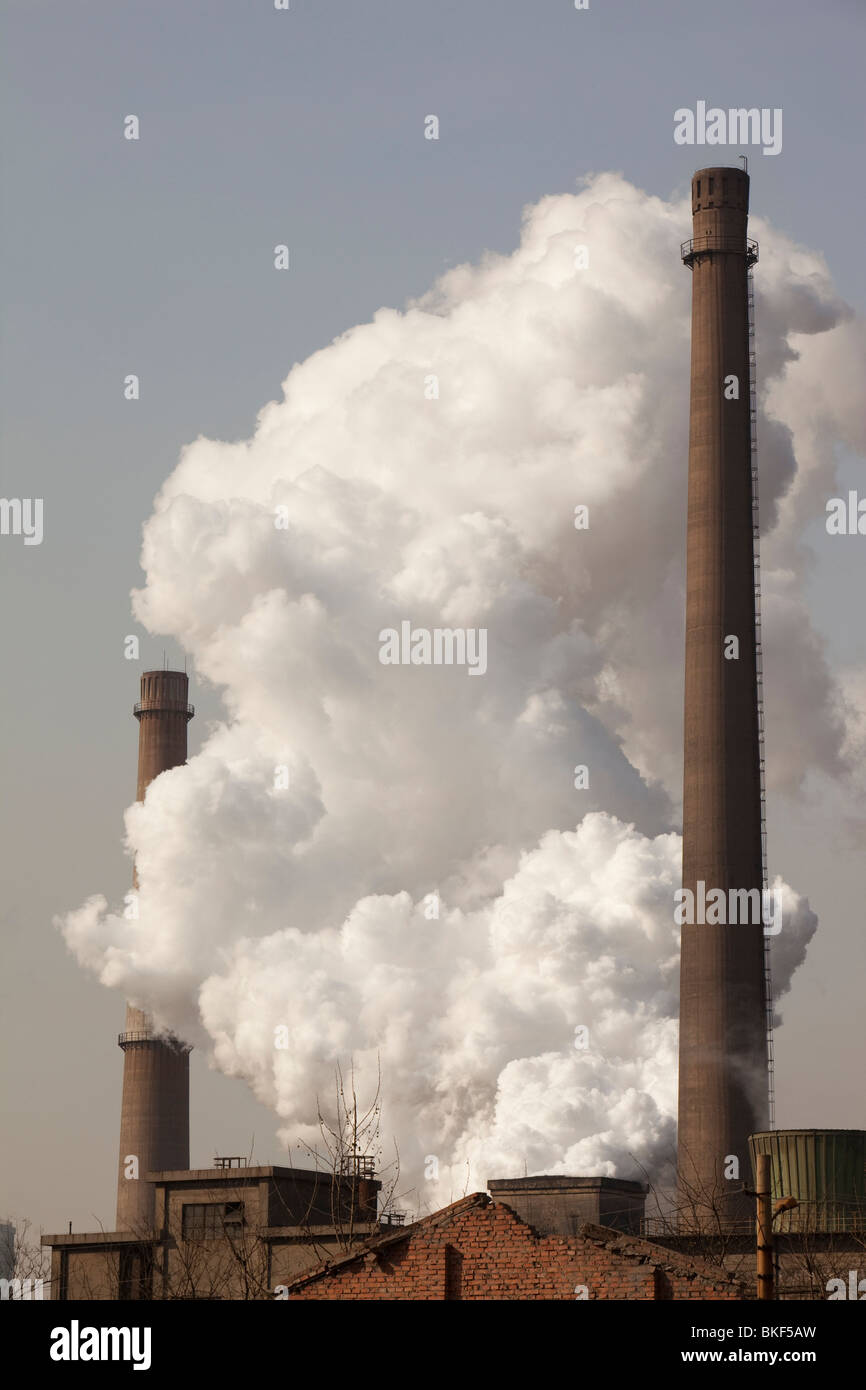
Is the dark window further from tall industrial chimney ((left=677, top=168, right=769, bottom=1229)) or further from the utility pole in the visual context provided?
the utility pole

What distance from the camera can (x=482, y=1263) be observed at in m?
25.2

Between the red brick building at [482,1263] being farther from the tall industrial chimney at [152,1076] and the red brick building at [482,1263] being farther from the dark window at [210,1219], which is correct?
the tall industrial chimney at [152,1076]

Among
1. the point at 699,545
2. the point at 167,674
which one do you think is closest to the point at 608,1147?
the point at 699,545

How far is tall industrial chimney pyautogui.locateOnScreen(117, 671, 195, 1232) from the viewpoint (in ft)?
218

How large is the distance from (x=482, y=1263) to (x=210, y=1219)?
23094 mm

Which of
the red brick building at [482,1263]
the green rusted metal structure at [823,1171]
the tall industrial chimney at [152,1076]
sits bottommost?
the red brick building at [482,1263]

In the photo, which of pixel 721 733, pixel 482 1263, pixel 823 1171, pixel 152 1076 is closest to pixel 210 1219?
pixel 823 1171

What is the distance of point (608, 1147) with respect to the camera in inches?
2146

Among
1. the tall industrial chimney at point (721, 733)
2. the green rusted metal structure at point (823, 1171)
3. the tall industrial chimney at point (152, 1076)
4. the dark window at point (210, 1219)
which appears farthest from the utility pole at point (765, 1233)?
the tall industrial chimney at point (152, 1076)

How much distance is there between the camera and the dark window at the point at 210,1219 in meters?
46.3

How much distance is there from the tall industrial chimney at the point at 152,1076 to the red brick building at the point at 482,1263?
41.0 m
